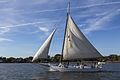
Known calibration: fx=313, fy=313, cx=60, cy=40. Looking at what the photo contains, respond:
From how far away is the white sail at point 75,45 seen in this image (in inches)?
3009

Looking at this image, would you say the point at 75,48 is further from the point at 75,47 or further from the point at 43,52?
the point at 43,52

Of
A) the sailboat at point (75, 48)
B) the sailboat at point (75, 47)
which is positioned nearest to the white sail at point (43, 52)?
the sailboat at point (75, 48)

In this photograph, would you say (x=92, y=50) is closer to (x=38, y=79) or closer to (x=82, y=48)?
(x=82, y=48)

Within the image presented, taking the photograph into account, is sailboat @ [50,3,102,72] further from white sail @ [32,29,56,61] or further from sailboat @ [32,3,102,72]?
white sail @ [32,29,56,61]

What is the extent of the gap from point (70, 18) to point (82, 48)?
8036mm

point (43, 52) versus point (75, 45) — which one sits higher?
point (75, 45)

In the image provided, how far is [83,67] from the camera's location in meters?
75.4

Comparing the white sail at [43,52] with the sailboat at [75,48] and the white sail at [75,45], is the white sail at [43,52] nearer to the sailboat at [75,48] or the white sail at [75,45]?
the sailboat at [75,48]

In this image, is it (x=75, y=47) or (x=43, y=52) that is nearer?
(x=43, y=52)

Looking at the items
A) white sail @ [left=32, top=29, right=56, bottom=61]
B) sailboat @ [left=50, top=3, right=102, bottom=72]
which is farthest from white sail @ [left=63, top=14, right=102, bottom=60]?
white sail @ [left=32, top=29, right=56, bottom=61]

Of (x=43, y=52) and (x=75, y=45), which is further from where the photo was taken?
(x=75, y=45)

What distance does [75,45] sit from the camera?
77.4m

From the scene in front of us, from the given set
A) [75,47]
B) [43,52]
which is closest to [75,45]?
[75,47]

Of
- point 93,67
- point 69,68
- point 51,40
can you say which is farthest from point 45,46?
point 93,67
